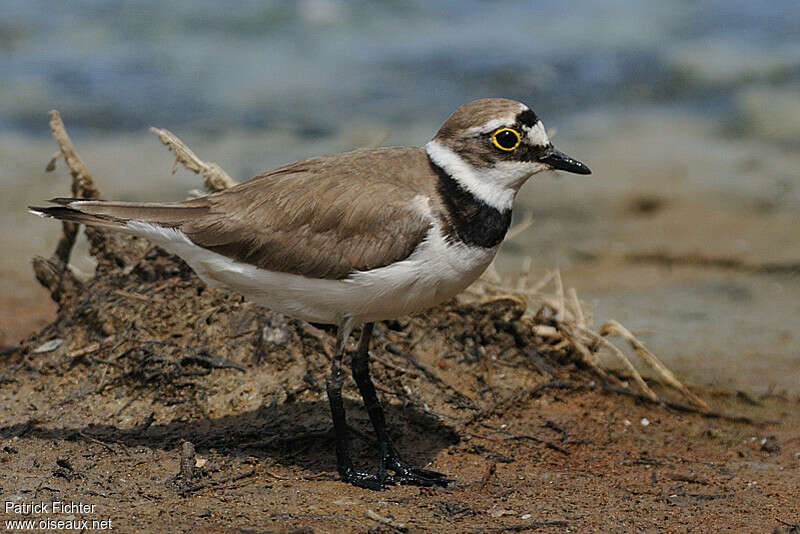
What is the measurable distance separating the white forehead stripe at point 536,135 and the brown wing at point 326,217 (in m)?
0.49

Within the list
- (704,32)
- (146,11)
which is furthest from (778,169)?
(146,11)

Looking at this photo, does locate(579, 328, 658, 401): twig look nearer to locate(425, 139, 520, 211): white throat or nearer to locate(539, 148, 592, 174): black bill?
locate(539, 148, 592, 174): black bill

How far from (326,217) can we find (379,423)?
1151 millimetres

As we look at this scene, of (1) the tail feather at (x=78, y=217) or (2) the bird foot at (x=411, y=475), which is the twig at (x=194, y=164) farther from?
(2) the bird foot at (x=411, y=475)

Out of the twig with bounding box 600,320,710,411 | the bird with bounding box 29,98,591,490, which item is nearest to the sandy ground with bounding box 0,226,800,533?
the twig with bounding box 600,320,710,411

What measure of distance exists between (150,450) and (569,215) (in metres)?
6.86

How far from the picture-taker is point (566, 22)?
16281 millimetres

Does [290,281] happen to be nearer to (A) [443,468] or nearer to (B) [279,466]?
(B) [279,466]

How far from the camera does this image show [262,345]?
5.98 metres

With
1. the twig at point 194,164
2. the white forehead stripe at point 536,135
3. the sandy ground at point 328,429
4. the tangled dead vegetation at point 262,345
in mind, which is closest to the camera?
the sandy ground at point 328,429

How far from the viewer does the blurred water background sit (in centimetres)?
923

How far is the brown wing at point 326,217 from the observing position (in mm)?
4840

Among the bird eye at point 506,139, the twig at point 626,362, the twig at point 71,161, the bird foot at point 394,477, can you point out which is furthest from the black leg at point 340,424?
the twig at point 71,161

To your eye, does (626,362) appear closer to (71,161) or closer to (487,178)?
(487,178)
